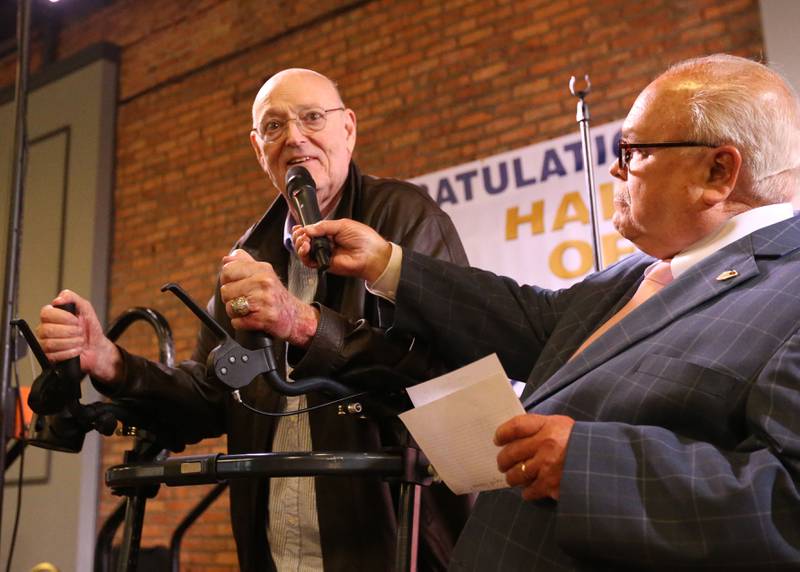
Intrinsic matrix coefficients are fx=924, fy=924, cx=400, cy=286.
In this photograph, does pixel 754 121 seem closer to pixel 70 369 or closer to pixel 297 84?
pixel 297 84

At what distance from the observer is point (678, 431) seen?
1.29 m

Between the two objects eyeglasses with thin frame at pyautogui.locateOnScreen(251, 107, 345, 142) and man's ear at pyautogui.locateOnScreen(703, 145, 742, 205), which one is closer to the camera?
man's ear at pyautogui.locateOnScreen(703, 145, 742, 205)

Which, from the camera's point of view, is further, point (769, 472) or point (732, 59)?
point (732, 59)

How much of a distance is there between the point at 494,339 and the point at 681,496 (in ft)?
2.05

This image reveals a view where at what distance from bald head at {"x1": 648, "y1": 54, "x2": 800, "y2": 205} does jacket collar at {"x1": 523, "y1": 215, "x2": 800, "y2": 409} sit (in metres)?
0.12

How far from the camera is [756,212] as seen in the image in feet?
5.09

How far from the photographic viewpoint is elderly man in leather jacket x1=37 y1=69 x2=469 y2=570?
1.60 m

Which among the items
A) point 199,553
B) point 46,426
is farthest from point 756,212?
point 199,553

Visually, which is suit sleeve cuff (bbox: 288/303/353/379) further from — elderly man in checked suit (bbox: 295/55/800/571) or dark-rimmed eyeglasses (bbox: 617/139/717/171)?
dark-rimmed eyeglasses (bbox: 617/139/717/171)

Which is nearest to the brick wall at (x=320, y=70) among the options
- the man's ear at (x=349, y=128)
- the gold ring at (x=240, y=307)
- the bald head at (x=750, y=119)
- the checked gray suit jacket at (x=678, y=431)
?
the man's ear at (x=349, y=128)

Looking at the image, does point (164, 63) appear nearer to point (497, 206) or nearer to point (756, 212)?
point (497, 206)

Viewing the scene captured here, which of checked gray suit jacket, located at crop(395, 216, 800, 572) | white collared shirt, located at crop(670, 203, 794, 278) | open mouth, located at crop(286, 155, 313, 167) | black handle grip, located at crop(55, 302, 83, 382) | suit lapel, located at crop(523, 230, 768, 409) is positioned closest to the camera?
checked gray suit jacket, located at crop(395, 216, 800, 572)

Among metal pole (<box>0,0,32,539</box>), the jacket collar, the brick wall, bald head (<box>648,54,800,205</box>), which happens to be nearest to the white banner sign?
the brick wall

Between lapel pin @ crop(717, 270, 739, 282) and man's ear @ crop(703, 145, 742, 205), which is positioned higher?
man's ear @ crop(703, 145, 742, 205)
